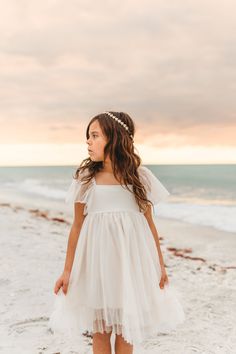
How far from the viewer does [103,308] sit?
2.71 m

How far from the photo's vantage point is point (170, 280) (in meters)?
5.82

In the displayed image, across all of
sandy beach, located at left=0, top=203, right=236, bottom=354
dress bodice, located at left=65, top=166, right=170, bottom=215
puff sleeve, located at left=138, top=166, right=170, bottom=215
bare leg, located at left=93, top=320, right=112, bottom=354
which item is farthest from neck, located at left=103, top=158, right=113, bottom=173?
sandy beach, located at left=0, top=203, right=236, bottom=354

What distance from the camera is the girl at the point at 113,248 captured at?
2.69 m

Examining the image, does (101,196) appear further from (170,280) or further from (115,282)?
(170,280)

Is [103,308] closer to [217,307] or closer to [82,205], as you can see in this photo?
[82,205]

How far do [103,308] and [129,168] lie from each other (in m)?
0.91

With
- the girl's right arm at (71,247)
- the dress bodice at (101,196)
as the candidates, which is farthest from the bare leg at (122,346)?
the dress bodice at (101,196)

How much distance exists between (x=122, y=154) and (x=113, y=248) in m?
0.61

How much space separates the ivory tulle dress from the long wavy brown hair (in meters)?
0.06

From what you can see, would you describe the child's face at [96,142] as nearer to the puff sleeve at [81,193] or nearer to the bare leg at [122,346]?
the puff sleeve at [81,193]

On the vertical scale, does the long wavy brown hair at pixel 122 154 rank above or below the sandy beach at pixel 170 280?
above

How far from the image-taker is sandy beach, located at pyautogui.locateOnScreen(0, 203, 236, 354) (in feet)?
12.4

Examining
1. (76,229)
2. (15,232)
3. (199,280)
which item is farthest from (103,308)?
(15,232)

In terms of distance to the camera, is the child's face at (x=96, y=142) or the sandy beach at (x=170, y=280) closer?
the child's face at (x=96, y=142)
